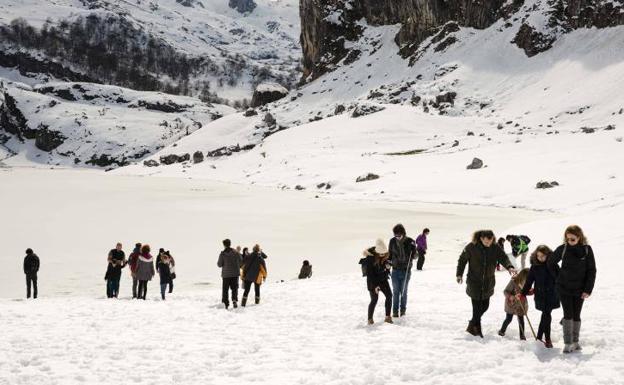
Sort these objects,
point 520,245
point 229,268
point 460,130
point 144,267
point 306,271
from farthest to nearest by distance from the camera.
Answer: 1. point 460,130
2. point 306,271
3. point 520,245
4. point 144,267
5. point 229,268

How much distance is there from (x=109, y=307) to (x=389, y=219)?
24.1m

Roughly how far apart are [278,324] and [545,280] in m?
A: 5.97

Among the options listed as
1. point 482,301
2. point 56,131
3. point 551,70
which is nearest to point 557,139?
point 551,70

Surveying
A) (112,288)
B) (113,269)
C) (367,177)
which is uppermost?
(367,177)

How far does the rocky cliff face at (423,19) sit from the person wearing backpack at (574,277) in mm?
97104

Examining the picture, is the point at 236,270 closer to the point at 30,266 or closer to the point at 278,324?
the point at 278,324

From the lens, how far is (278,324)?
11969mm

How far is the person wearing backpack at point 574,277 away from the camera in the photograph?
763 cm

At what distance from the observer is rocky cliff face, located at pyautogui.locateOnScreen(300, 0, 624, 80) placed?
94750mm

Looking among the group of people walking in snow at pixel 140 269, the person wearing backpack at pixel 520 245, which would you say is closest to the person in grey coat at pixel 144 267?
the group of people walking in snow at pixel 140 269

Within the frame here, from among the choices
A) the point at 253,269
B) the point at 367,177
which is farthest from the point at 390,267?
the point at 367,177

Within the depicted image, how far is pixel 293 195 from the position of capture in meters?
54.4

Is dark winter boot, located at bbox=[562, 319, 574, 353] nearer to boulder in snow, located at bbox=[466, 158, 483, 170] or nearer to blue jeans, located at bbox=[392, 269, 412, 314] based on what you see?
blue jeans, located at bbox=[392, 269, 412, 314]

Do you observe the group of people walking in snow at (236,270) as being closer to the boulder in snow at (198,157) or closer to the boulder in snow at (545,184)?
the boulder in snow at (545,184)
